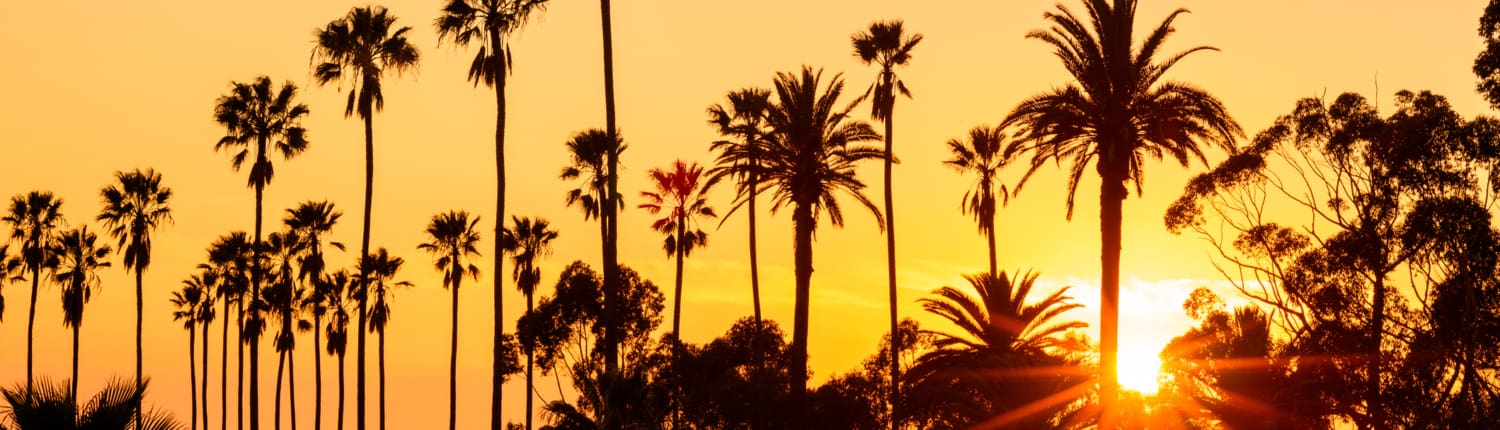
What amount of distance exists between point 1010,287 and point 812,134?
417 inches

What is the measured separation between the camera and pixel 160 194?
8556 centimetres

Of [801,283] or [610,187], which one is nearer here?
[610,187]

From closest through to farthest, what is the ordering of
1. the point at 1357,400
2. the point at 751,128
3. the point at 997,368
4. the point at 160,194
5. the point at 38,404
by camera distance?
the point at 38,404 → the point at 997,368 → the point at 1357,400 → the point at 751,128 → the point at 160,194

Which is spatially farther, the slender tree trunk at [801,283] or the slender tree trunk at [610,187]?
the slender tree trunk at [801,283]

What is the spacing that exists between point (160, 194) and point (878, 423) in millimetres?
42717

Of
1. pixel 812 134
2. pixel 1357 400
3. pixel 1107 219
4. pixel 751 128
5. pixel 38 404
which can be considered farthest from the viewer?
pixel 751 128

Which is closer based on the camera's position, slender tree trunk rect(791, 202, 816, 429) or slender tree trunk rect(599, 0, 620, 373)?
slender tree trunk rect(599, 0, 620, 373)

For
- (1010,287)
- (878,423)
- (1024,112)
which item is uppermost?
(1024,112)

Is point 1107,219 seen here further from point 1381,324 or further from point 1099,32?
point 1381,324

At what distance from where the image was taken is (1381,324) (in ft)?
182

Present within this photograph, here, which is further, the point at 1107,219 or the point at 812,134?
the point at 812,134

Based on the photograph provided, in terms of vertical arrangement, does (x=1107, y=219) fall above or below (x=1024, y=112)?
below

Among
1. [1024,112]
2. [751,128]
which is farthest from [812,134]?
[1024,112]

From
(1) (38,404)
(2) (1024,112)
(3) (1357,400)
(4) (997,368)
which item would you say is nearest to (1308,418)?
(3) (1357,400)
